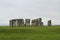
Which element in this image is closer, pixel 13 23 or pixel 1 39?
pixel 1 39

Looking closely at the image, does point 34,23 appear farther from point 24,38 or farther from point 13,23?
point 24,38

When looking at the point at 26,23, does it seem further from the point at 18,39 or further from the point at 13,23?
the point at 18,39

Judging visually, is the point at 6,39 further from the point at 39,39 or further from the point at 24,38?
the point at 39,39

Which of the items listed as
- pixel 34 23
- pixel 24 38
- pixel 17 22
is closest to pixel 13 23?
pixel 17 22

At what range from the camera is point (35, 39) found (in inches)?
809

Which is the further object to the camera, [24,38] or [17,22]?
[17,22]

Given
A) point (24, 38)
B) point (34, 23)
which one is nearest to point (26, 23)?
point (34, 23)

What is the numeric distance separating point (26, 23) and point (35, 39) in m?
26.8

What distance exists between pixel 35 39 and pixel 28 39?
66 cm

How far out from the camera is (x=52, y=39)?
20.7 m

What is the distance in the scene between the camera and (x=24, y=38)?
69.4 ft

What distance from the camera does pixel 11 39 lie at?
809 inches

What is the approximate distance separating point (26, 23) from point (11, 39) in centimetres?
2681

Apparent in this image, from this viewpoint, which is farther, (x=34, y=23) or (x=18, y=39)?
(x=34, y=23)
